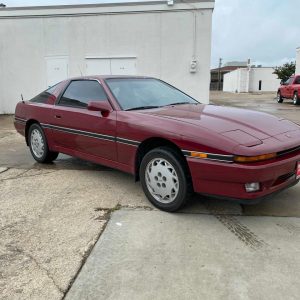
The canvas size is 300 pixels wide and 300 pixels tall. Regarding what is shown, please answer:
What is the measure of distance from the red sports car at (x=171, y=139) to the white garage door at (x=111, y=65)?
318 inches

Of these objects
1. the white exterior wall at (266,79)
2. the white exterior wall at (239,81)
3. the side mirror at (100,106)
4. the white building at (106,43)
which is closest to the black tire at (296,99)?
the white building at (106,43)

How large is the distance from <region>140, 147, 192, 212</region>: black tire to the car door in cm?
61

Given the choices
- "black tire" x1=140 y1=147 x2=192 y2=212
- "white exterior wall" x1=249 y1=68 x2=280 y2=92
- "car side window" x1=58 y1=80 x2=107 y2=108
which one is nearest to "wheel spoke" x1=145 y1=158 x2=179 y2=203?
"black tire" x1=140 y1=147 x2=192 y2=212

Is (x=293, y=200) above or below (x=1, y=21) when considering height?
below

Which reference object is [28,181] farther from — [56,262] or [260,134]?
[260,134]

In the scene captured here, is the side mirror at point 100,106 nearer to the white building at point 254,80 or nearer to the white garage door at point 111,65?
the white garage door at point 111,65

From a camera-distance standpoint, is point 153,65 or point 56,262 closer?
point 56,262

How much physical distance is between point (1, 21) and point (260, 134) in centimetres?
1268

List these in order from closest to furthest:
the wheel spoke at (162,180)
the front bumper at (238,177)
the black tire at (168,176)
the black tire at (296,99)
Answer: the front bumper at (238,177)
the black tire at (168,176)
the wheel spoke at (162,180)
the black tire at (296,99)

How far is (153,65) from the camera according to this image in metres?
13.4

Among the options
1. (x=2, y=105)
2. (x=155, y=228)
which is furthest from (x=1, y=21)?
(x=155, y=228)

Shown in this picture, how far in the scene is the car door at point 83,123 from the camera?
4555mm

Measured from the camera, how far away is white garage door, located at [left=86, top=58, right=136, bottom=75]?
13.5 meters

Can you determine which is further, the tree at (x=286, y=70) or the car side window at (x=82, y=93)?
the tree at (x=286, y=70)
